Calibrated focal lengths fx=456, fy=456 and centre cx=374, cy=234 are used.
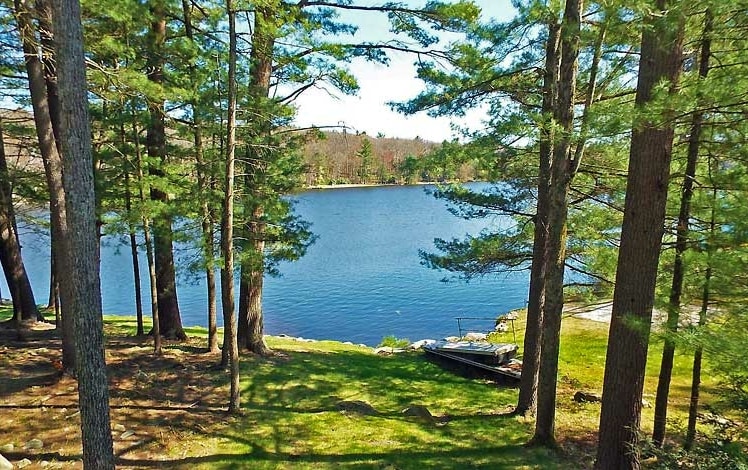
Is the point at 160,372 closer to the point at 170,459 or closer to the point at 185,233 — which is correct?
the point at 185,233

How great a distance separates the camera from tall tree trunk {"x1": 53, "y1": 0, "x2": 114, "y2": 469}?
3895 millimetres

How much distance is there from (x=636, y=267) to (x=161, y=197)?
902 cm

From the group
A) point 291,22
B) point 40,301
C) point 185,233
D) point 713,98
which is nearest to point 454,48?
point 291,22

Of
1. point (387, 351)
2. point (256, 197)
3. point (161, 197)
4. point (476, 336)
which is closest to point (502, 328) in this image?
point (476, 336)

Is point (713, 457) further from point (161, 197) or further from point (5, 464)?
point (161, 197)

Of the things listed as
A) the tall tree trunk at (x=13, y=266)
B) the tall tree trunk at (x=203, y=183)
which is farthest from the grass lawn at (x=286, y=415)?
the tall tree trunk at (x=13, y=266)

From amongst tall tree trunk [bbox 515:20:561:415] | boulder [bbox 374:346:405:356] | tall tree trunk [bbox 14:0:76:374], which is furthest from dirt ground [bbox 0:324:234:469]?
boulder [bbox 374:346:405:356]

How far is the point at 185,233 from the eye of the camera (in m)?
8.72

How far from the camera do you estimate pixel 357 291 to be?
25500 millimetres

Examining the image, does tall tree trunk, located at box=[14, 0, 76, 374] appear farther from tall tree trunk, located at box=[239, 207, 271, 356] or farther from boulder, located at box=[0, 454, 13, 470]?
tall tree trunk, located at box=[239, 207, 271, 356]

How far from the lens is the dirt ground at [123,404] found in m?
5.26

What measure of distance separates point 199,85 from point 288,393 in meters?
5.81

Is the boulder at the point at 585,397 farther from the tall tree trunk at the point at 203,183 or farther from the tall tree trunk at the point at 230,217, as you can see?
the tall tree trunk at the point at 203,183

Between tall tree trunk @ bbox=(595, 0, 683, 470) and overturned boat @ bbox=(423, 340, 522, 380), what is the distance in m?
5.74
